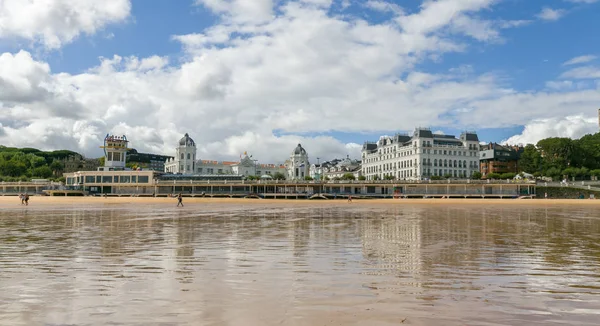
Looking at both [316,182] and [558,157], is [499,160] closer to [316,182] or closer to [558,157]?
[558,157]

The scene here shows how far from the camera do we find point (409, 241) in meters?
16.8

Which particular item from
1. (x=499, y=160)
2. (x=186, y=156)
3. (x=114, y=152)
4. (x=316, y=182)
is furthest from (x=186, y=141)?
(x=499, y=160)

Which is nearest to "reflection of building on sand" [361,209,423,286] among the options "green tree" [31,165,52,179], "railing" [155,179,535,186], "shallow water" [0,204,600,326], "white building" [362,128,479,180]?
"shallow water" [0,204,600,326]

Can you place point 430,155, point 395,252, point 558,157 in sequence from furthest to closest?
point 430,155 → point 558,157 → point 395,252

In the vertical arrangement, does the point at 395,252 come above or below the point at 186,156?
below

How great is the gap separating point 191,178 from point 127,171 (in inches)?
732

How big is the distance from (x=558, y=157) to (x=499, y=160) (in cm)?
3304

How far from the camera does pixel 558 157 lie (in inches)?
4793

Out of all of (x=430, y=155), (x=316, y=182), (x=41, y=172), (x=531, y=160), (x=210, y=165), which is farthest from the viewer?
(x=210, y=165)

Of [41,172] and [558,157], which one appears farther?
[41,172]

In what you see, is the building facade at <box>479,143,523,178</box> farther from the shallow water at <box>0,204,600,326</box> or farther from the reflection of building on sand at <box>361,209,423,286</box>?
the shallow water at <box>0,204,600,326</box>

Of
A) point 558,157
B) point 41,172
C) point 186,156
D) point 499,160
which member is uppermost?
point 186,156

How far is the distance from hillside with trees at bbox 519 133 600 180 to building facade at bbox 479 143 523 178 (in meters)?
22.4

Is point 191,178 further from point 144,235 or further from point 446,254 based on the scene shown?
point 446,254
